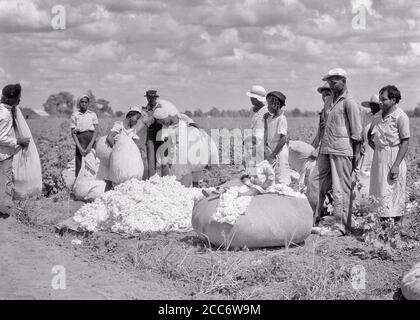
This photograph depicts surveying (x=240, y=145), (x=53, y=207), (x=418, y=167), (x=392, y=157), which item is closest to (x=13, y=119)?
(x=53, y=207)

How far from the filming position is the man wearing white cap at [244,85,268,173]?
783cm

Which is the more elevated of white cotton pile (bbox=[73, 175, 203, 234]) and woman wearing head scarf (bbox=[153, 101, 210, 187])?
woman wearing head scarf (bbox=[153, 101, 210, 187])

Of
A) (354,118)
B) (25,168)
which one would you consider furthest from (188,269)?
(25,168)

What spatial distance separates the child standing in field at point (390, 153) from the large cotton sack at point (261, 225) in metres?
1.09

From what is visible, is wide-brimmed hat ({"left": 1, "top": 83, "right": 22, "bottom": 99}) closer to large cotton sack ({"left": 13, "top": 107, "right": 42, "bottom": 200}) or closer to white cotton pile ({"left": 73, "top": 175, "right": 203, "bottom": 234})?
large cotton sack ({"left": 13, "top": 107, "right": 42, "bottom": 200})

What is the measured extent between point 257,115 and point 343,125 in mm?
1297

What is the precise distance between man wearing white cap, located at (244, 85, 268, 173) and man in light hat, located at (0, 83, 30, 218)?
2690 mm

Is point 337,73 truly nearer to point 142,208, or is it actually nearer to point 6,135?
point 142,208

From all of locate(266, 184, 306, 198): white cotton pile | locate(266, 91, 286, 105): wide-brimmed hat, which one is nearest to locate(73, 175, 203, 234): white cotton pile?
locate(266, 184, 306, 198): white cotton pile

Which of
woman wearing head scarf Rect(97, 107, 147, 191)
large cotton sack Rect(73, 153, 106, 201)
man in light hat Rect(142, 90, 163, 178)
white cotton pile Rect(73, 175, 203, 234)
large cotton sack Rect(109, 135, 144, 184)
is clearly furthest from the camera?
large cotton sack Rect(73, 153, 106, 201)

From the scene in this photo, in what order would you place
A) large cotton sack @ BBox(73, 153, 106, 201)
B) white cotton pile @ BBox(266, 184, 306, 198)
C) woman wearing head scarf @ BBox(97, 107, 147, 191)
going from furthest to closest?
large cotton sack @ BBox(73, 153, 106, 201) < woman wearing head scarf @ BBox(97, 107, 147, 191) < white cotton pile @ BBox(266, 184, 306, 198)

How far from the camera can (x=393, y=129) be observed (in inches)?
276

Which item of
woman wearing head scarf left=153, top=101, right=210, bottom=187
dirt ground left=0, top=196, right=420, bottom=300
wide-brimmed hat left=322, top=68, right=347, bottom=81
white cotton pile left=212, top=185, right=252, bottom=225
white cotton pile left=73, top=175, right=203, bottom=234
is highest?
wide-brimmed hat left=322, top=68, right=347, bottom=81

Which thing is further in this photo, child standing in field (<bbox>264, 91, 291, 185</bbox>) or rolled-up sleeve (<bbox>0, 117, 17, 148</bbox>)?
child standing in field (<bbox>264, 91, 291, 185</bbox>)
